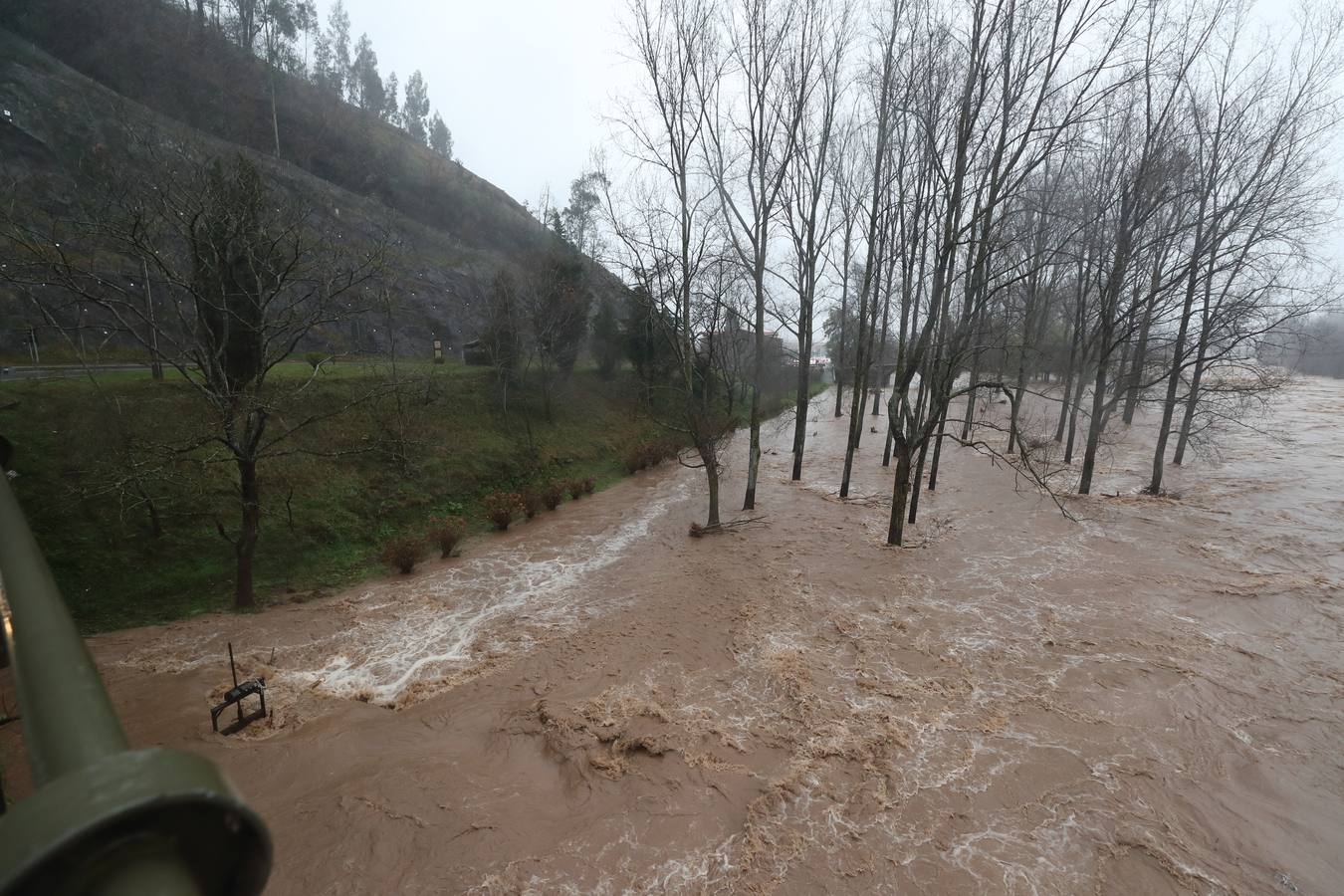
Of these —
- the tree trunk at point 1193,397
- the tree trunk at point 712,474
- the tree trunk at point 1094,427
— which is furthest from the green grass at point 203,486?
the tree trunk at point 1193,397

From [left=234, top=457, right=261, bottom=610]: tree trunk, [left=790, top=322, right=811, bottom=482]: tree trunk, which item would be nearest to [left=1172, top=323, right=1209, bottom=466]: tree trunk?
[left=790, top=322, right=811, bottom=482]: tree trunk

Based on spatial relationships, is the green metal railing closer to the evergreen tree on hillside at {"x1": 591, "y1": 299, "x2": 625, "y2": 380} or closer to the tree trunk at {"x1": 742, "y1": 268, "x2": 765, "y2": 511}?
the tree trunk at {"x1": 742, "y1": 268, "x2": 765, "y2": 511}

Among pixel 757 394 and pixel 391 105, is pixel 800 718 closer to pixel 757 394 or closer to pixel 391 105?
pixel 757 394

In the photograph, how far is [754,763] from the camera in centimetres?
618

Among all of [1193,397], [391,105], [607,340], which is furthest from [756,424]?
[391,105]

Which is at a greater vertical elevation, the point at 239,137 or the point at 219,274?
the point at 239,137

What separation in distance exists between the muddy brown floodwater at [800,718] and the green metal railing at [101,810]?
440 cm

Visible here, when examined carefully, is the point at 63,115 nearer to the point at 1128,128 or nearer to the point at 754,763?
the point at 754,763

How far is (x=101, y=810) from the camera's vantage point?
1.68 ft

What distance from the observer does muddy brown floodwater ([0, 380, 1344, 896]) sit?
16.9 feet

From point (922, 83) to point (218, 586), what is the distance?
17.1 metres

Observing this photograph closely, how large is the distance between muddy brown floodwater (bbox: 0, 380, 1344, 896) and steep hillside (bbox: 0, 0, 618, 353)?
12183mm

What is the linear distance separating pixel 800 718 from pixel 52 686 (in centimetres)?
725

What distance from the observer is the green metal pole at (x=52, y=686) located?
67 centimetres
